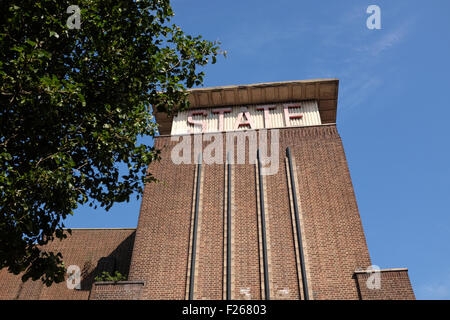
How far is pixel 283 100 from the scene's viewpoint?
79.6 ft

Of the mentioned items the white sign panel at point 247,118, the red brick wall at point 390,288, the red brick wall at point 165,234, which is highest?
the white sign panel at point 247,118

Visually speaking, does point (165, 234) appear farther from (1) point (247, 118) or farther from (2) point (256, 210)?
(1) point (247, 118)

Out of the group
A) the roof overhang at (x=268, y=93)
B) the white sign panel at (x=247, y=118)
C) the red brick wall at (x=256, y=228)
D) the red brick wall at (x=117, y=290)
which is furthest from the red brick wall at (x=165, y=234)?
the roof overhang at (x=268, y=93)

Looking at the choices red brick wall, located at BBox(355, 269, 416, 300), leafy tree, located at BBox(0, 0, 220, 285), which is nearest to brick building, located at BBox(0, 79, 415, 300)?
red brick wall, located at BBox(355, 269, 416, 300)

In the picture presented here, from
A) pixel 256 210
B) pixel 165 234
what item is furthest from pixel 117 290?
pixel 256 210

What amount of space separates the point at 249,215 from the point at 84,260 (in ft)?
47.1

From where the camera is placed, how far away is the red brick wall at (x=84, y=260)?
24.5 metres

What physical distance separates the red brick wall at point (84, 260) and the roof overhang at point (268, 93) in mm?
11787

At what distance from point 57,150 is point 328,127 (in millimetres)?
16520

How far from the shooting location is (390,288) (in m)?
15.2

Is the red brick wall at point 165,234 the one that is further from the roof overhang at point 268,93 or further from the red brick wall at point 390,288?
the red brick wall at point 390,288

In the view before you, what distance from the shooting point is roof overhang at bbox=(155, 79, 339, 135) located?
925 inches
